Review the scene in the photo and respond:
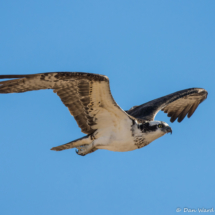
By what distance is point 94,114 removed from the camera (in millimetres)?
9812

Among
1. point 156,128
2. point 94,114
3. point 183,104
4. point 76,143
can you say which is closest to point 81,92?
point 94,114

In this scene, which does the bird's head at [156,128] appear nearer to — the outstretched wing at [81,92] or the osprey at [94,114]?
the osprey at [94,114]

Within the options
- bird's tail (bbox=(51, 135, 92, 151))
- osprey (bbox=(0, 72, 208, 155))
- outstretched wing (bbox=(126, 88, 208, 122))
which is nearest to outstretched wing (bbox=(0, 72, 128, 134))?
osprey (bbox=(0, 72, 208, 155))

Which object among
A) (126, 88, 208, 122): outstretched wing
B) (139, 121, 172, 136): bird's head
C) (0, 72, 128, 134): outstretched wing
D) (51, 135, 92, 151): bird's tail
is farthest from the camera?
(126, 88, 208, 122): outstretched wing

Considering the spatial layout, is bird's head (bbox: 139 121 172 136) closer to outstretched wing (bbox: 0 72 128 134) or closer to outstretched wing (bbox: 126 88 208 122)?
outstretched wing (bbox: 0 72 128 134)

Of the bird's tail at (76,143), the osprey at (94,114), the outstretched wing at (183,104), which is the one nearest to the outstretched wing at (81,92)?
the osprey at (94,114)

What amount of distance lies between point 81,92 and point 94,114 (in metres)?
0.94

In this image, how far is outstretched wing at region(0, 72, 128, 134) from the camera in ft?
28.1

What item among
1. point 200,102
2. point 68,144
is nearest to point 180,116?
point 200,102

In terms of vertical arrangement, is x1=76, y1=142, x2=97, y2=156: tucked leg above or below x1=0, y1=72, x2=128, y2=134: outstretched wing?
below

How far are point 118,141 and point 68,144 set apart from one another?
1229mm

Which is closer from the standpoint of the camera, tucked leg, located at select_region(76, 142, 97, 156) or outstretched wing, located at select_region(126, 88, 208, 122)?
tucked leg, located at select_region(76, 142, 97, 156)

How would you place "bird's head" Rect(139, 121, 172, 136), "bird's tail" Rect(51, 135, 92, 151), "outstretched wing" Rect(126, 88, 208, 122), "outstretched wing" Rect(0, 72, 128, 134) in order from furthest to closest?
"outstretched wing" Rect(126, 88, 208, 122)
"bird's tail" Rect(51, 135, 92, 151)
"bird's head" Rect(139, 121, 172, 136)
"outstretched wing" Rect(0, 72, 128, 134)

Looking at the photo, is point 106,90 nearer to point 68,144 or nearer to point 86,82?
point 86,82
